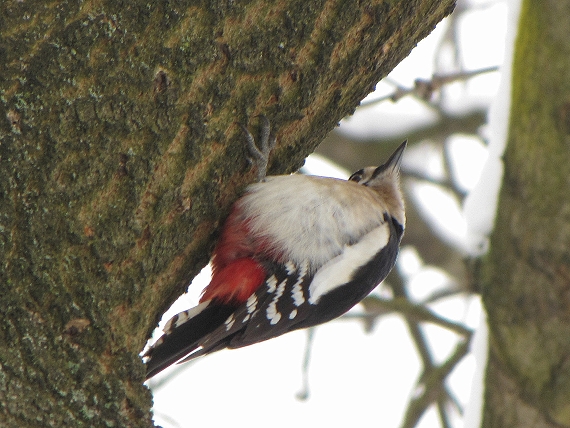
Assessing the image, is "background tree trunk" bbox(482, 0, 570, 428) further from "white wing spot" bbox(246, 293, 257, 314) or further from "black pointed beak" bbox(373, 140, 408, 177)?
"white wing spot" bbox(246, 293, 257, 314)

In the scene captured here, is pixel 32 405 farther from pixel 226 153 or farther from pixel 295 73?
pixel 295 73

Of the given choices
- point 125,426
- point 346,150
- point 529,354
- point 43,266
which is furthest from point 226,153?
point 346,150

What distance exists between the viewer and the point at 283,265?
2.98 meters

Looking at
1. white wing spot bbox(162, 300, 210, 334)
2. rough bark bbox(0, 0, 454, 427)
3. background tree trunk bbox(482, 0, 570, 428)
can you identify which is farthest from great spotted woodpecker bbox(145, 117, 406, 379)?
background tree trunk bbox(482, 0, 570, 428)

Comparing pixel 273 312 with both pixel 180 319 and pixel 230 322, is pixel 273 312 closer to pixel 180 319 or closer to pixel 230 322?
pixel 230 322

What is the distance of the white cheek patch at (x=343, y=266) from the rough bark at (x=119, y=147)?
770mm

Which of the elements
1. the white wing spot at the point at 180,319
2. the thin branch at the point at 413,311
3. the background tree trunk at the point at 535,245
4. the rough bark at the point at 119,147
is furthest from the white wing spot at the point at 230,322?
the thin branch at the point at 413,311

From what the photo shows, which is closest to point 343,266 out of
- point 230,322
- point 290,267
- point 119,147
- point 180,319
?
point 290,267

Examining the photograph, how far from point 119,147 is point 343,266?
1.38 m

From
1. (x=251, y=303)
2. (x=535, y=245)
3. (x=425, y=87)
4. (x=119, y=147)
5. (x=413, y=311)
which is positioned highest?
(x=119, y=147)

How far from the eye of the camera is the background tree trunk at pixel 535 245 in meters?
2.96

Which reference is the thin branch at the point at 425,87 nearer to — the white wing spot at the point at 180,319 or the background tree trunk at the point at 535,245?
the background tree trunk at the point at 535,245

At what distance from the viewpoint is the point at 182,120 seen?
79.7 inches

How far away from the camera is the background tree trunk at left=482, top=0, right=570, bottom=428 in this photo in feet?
9.73
